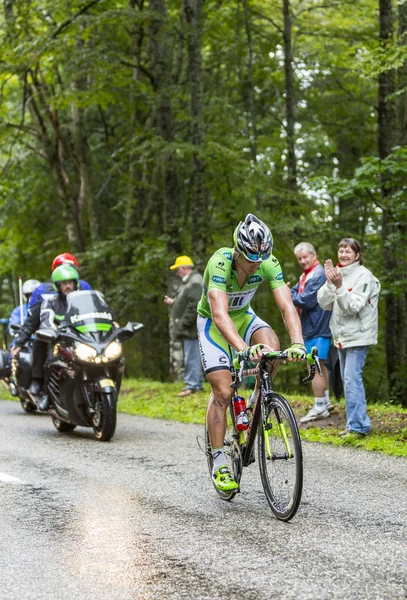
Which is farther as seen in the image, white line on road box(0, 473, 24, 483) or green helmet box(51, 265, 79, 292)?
green helmet box(51, 265, 79, 292)

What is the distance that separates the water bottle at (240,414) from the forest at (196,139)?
7902mm

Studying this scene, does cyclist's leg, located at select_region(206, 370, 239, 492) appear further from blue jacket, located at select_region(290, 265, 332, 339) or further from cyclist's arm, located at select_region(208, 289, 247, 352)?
blue jacket, located at select_region(290, 265, 332, 339)

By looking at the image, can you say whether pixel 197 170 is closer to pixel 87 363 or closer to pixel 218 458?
pixel 87 363

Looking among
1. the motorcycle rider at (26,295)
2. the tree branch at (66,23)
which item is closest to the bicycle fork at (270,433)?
the motorcycle rider at (26,295)

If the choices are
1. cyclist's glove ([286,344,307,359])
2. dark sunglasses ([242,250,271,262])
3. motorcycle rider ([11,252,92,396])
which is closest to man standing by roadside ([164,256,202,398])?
motorcycle rider ([11,252,92,396])

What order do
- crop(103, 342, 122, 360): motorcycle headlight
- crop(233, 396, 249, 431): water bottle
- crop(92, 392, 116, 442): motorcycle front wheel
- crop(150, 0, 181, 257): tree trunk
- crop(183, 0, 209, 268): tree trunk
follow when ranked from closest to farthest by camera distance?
crop(233, 396, 249, 431): water bottle → crop(92, 392, 116, 442): motorcycle front wheel → crop(103, 342, 122, 360): motorcycle headlight → crop(183, 0, 209, 268): tree trunk → crop(150, 0, 181, 257): tree trunk

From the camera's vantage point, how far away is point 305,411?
37.6ft

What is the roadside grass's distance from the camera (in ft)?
29.6

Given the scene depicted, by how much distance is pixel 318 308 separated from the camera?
10766mm

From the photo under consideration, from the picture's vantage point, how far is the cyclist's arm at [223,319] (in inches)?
232

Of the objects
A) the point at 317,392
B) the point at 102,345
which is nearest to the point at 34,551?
the point at 102,345

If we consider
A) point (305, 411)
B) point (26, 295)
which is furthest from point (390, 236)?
point (26, 295)

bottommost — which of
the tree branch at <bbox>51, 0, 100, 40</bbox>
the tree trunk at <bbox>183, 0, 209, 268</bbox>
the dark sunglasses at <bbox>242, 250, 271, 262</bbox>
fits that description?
the dark sunglasses at <bbox>242, 250, 271, 262</bbox>

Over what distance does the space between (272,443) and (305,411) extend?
225 inches
